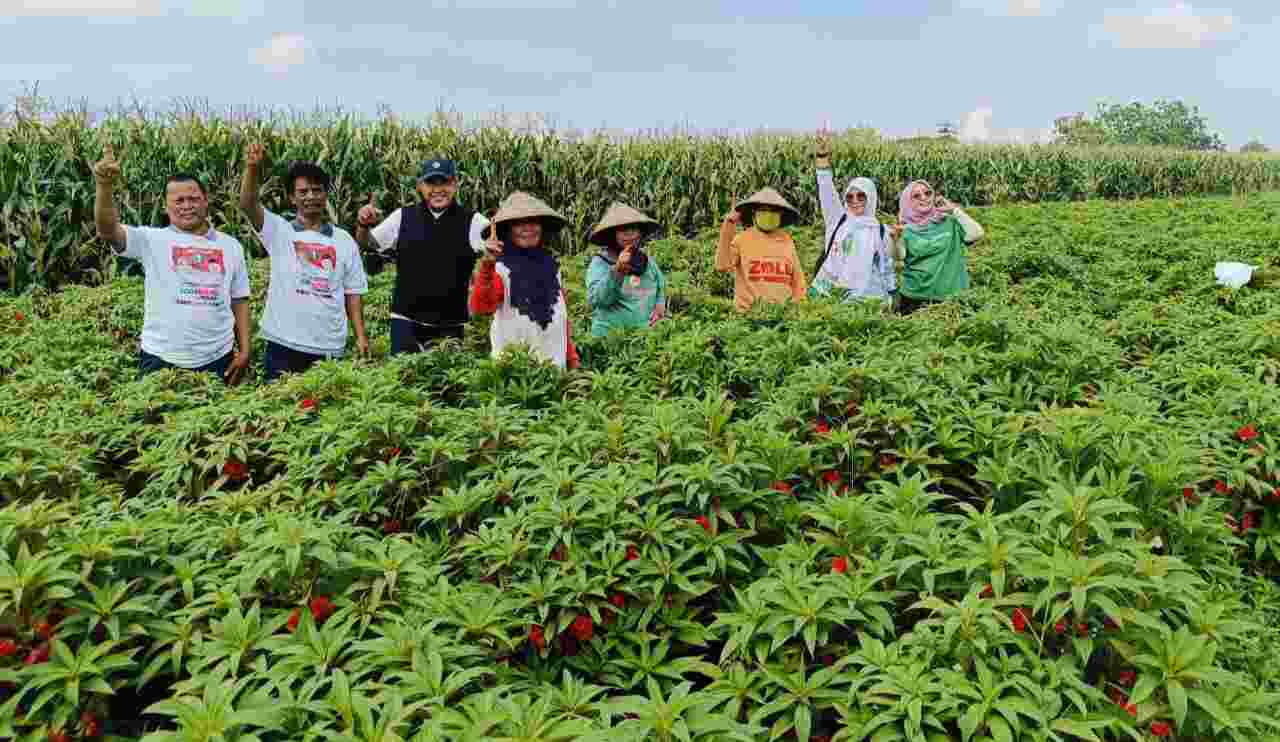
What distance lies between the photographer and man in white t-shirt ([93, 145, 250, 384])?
5.20 m

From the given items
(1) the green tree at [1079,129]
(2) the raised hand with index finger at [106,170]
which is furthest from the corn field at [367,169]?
(1) the green tree at [1079,129]

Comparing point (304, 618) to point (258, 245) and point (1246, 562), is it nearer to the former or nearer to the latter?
point (1246, 562)

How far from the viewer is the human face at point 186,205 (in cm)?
522

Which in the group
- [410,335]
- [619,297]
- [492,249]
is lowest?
[410,335]

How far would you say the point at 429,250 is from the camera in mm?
5809

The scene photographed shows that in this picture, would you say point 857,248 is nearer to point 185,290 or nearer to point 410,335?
point 410,335

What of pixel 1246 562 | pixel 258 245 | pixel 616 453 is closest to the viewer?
pixel 616 453

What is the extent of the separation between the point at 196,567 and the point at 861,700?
186cm

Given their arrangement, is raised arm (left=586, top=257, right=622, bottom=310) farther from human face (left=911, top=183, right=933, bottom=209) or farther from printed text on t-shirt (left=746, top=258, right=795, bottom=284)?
human face (left=911, top=183, right=933, bottom=209)

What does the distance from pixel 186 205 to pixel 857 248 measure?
4744mm

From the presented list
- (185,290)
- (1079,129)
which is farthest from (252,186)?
(1079,129)

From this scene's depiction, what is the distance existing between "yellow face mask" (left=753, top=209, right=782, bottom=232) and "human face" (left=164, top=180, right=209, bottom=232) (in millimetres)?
3771

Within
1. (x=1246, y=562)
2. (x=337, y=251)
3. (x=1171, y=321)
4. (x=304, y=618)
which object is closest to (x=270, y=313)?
(x=337, y=251)

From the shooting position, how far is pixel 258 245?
497 inches
